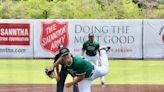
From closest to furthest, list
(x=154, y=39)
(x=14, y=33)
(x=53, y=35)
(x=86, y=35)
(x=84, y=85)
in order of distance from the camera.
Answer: (x=84, y=85) < (x=154, y=39) < (x=86, y=35) < (x=53, y=35) < (x=14, y=33)

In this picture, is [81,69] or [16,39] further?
[16,39]

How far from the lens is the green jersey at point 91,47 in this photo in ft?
50.9

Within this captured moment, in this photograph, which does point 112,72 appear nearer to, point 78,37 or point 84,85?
point 78,37

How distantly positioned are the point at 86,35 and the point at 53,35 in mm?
1641

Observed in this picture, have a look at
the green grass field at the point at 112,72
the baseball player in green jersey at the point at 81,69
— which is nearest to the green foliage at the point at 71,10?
the green grass field at the point at 112,72

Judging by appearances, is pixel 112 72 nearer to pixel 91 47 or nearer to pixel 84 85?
pixel 91 47

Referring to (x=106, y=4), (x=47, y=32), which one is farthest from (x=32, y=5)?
(x=47, y=32)

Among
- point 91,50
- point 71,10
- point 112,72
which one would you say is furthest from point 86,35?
point 71,10

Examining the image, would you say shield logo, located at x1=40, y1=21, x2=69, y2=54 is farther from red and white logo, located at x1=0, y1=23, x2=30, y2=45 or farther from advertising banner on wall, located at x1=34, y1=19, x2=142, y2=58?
red and white logo, located at x1=0, y1=23, x2=30, y2=45

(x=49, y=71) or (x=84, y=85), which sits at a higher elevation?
(x=49, y=71)

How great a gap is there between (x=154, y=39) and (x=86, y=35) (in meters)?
3.33

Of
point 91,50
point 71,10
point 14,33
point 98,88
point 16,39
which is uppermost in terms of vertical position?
point 71,10

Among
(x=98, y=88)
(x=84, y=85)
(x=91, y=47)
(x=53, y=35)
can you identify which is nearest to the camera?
(x=84, y=85)

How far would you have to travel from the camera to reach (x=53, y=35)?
2783cm
